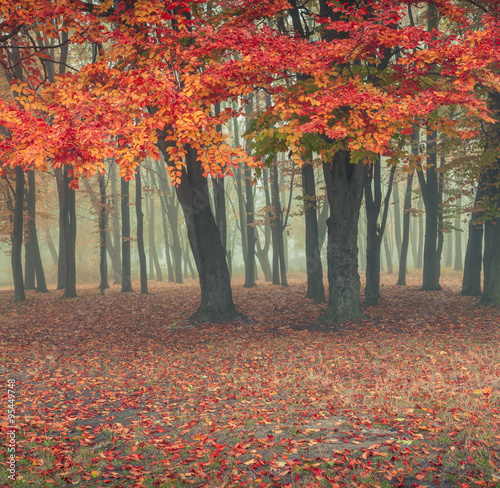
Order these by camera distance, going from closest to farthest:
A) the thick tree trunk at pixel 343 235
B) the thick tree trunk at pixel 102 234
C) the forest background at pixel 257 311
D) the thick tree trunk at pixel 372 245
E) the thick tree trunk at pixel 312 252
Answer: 1. the forest background at pixel 257 311
2. the thick tree trunk at pixel 343 235
3. the thick tree trunk at pixel 372 245
4. the thick tree trunk at pixel 312 252
5. the thick tree trunk at pixel 102 234

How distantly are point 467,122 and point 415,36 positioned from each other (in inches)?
A: 239

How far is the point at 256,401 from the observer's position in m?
6.91

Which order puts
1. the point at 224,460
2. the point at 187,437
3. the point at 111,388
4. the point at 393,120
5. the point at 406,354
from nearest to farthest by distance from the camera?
1. the point at 224,460
2. the point at 187,437
3. the point at 111,388
4. the point at 393,120
5. the point at 406,354

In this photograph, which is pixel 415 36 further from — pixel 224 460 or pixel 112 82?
pixel 224 460

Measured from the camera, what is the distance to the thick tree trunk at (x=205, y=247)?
1285 cm

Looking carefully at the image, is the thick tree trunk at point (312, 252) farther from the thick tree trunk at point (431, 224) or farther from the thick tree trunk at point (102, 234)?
the thick tree trunk at point (102, 234)

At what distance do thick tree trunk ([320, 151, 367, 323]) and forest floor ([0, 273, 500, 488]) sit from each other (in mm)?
833

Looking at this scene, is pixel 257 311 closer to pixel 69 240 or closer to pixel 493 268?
pixel 493 268

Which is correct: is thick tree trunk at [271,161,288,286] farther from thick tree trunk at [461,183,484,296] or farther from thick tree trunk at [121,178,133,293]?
thick tree trunk at [461,183,484,296]

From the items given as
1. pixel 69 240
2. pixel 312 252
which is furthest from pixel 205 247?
pixel 69 240

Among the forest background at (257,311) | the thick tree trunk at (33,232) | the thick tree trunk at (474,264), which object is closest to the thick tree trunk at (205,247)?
the forest background at (257,311)

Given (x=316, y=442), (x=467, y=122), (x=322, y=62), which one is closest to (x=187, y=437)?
(x=316, y=442)

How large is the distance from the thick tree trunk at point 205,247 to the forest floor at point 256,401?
624 millimetres

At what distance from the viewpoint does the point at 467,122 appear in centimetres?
1347
